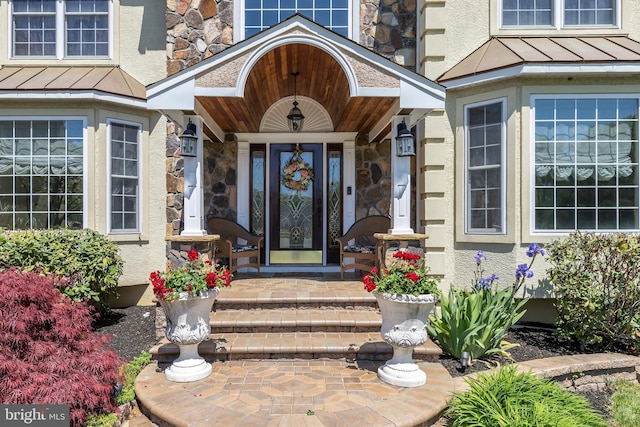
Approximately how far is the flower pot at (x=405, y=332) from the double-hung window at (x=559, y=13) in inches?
202

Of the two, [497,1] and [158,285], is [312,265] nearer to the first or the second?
[158,285]

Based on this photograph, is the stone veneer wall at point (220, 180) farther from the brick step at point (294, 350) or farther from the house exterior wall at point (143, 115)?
the brick step at point (294, 350)

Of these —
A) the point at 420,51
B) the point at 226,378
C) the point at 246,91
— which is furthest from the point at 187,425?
the point at 420,51

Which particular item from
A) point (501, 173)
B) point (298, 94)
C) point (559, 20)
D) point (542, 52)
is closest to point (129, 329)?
point (298, 94)

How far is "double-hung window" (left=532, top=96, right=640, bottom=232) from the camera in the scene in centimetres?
540

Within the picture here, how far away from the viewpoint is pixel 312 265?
7191 millimetres

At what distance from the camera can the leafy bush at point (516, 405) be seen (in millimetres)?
2608

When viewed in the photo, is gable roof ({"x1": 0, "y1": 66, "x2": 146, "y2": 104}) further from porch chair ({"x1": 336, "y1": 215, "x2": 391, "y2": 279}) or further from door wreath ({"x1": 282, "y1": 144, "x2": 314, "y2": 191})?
porch chair ({"x1": 336, "y1": 215, "x2": 391, "y2": 279})

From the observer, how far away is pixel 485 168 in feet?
18.9

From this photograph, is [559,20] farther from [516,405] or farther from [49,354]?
[49,354]

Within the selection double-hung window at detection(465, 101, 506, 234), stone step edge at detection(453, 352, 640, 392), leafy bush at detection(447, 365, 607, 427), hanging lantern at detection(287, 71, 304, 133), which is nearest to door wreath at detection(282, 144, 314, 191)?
hanging lantern at detection(287, 71, 304, 133)

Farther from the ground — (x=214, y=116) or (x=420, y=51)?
(x=420, y=51)

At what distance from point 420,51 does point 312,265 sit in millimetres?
4290

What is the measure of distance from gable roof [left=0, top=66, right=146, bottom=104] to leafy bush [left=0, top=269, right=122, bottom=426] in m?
3.58
